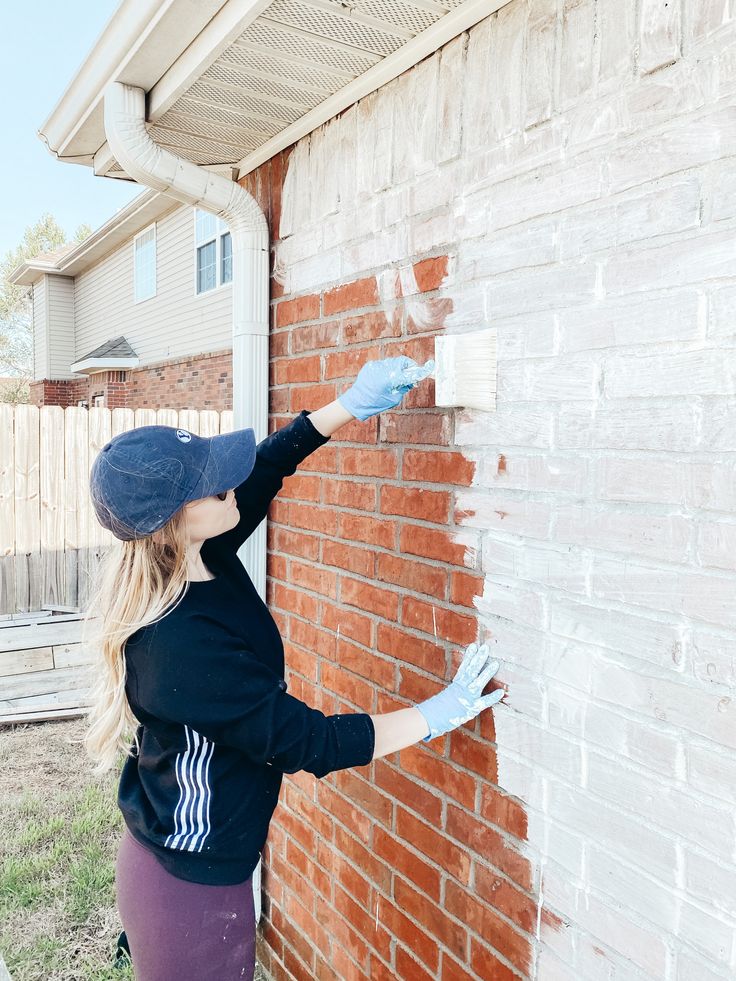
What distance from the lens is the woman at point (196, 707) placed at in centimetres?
172

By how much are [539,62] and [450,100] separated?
0.32 metres

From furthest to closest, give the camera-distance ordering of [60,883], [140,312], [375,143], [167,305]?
1. [140,312]
2. [167,305]
3. [60,883]
4. [375,143]

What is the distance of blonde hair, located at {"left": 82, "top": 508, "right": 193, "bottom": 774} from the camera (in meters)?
1.82

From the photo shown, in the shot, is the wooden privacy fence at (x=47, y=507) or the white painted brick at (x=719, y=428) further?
the wooden privacy fence at (x=47, y=507)

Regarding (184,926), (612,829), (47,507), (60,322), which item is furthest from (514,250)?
(60,322)

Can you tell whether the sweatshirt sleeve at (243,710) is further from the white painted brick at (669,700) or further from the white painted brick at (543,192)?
the white painted brick at (543,192)

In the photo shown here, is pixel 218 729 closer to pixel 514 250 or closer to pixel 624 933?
pixel 624 933

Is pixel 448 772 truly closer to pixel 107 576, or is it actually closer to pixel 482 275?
pixel 107 576

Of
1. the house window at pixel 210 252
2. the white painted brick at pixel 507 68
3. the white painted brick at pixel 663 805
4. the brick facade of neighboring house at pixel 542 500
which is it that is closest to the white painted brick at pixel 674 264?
the brick facade of neighboring house at pixel 542 500

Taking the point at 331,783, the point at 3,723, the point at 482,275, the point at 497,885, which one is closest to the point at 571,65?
the point at 482,275

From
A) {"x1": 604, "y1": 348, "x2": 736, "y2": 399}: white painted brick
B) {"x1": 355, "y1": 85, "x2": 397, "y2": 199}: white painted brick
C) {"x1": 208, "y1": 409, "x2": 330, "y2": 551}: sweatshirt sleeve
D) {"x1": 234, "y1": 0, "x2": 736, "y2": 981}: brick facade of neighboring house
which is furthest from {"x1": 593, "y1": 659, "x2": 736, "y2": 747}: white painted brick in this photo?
{"x1": 355, "y1": 85, "x2": 397, "y2": 199}: white painted brick

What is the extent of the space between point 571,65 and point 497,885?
191 centimetres

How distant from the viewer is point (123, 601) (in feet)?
6.02

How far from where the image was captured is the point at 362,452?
228 centimetres
